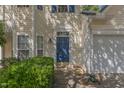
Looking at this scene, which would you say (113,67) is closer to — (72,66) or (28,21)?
(72,66)

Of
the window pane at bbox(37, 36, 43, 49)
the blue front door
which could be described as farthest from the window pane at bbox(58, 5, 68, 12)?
the window pane at bbox(37, 36, 43, 49)

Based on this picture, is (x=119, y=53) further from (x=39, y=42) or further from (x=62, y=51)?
(x=39, y=42)

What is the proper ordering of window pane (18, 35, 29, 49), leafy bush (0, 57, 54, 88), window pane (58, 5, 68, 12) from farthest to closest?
window pane (58, 5, 68, 12) < window pane (18, 35, 29, 49) < leafy bush (0, 57, 54, 88)

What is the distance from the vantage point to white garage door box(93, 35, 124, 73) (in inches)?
715

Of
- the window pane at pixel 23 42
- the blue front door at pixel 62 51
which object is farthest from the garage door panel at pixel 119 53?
the window pane at pixel 23 42

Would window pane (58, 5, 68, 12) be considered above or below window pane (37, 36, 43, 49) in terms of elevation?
above

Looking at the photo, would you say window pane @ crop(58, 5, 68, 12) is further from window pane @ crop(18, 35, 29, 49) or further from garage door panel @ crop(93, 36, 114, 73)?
garage door panel @ crop(93, 36, 114, 73)

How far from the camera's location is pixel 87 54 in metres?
18.3

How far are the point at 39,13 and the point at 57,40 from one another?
2.27m

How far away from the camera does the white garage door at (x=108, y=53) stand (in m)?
18.2

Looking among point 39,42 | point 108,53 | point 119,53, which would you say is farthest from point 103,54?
point 39,42

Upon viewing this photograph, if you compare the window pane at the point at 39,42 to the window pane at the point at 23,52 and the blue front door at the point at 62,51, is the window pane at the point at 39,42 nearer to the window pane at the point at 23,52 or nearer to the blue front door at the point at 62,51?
the window pane at the point at 23,52

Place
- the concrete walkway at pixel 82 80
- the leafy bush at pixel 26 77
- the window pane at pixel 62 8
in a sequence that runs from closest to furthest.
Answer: the leafy bush at pixel 26 77, the concrete walkway at pixel 82 80, the window pane at pixel 62 8
